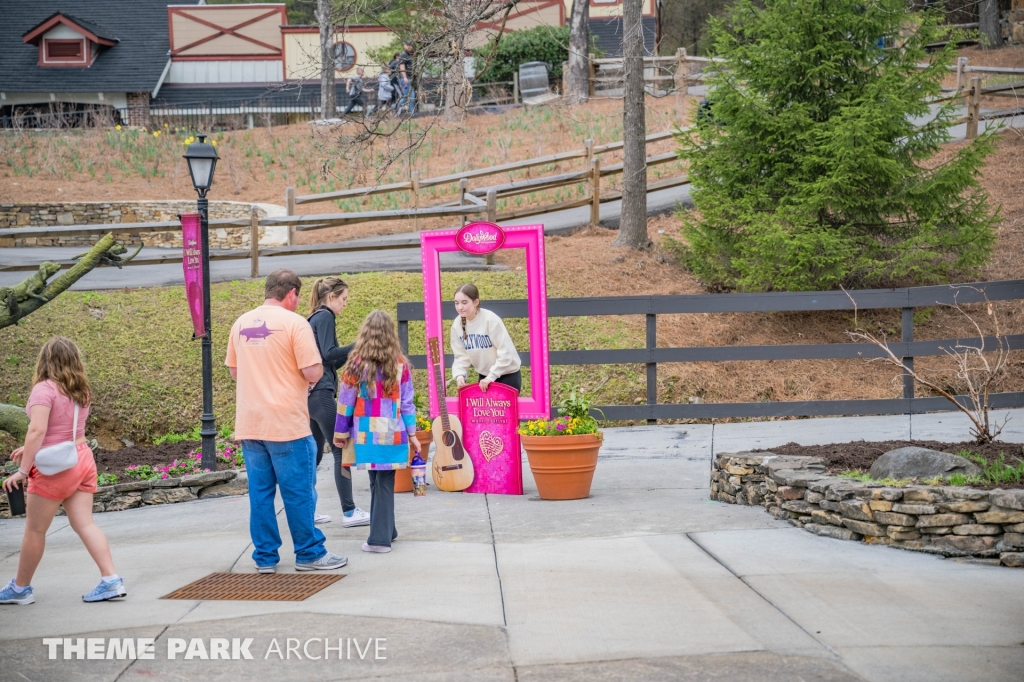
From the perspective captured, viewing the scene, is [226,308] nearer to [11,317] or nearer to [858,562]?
[11,317]

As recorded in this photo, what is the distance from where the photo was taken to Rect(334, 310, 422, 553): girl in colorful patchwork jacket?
637 cm

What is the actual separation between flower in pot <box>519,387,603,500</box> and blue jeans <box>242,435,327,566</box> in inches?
90.3

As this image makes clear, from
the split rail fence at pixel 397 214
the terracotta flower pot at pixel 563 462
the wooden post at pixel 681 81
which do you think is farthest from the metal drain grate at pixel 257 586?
the wooden post at pixel 681 81

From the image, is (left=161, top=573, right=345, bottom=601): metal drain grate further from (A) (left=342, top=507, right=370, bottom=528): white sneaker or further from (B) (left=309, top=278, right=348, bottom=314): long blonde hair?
(B) (left=309, top=278, right=348, bottom=314): long blonde hair

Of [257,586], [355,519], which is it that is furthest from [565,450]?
[257,586]

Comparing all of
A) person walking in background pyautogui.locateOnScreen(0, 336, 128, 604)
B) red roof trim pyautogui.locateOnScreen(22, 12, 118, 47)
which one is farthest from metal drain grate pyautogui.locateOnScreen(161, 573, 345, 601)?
red roof trim pyautogui.locateOnScreen(22, 12, 118, 47)

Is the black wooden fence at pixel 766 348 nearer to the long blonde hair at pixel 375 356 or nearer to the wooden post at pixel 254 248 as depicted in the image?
the long blonde hair at pixel 375 356

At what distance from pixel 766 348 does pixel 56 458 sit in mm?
7482

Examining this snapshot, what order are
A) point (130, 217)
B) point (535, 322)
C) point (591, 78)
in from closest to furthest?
1. point (535, 322)
2. point (130, 217)
3. point (591, 78)

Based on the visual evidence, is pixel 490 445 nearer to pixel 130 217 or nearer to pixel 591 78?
pixel 130 217

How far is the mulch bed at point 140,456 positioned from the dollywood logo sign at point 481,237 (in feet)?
10.8

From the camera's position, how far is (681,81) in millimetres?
26344

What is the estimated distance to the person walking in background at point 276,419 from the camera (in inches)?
232

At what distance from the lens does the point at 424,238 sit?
9.27 metres
